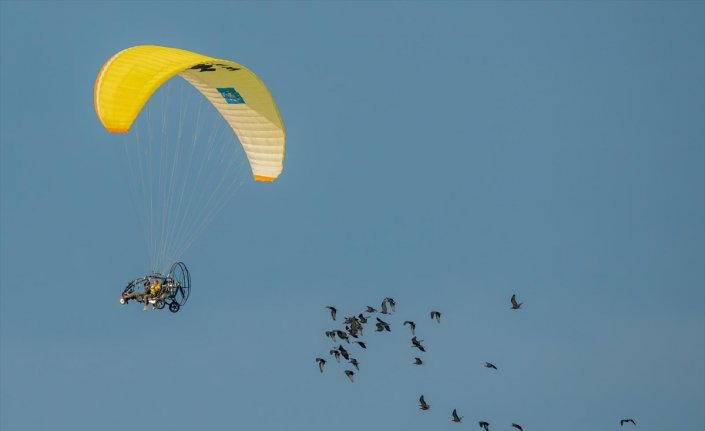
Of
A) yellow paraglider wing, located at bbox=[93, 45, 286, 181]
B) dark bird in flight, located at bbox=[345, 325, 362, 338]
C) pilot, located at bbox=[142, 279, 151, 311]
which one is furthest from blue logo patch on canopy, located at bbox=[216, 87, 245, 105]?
dark bird in flight, located at bbox=[345, 325, 362, 338]

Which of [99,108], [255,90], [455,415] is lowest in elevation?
[455,415]

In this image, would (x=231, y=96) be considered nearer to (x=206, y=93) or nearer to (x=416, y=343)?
(x=206, y=93)

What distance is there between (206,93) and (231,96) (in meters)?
1.49

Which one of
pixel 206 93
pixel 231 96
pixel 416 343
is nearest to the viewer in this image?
pixel 416 343

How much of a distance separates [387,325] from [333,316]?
2455 millimetres

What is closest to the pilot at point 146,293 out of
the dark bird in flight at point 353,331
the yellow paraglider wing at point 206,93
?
the yellow paraglider wing at point 206,93

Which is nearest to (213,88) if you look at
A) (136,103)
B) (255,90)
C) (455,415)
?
(255,90)

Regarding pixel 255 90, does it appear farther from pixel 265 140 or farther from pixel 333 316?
pixel 333 316

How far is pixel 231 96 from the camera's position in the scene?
10575 cm

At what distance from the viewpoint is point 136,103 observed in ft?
Answer: 317

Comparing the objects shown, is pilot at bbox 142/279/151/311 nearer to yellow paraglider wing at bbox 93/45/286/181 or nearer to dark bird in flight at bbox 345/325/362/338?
yellow paraglider wing at bbox 93/45/286/181

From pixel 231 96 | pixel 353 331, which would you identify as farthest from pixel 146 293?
pixel 231 96

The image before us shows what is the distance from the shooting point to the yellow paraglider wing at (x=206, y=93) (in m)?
96.9

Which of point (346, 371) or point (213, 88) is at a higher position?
point (213, 88)
